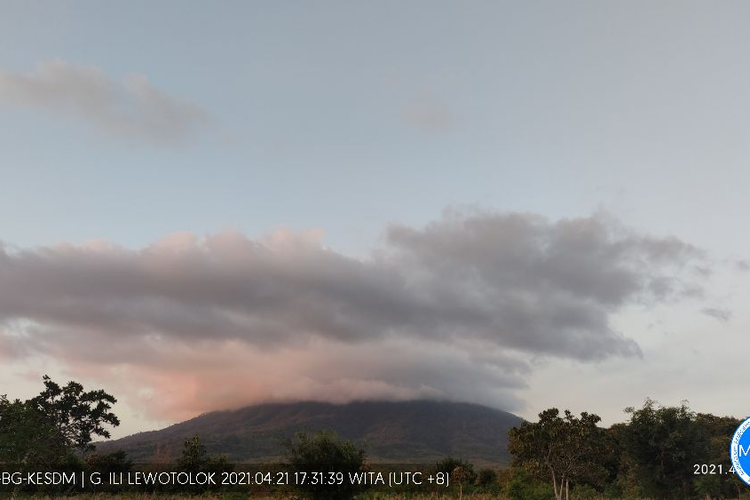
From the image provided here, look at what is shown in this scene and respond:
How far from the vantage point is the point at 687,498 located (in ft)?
204

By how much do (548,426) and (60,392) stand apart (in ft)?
229

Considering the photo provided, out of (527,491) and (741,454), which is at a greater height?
(741,454)

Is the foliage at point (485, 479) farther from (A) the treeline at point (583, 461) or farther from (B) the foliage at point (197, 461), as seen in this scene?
(B) the foliage at point (197, 461)

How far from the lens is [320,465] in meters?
37.6

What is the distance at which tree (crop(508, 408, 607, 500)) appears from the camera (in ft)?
191

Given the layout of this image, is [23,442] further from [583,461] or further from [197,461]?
[583,461]

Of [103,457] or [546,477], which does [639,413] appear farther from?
[103,457]

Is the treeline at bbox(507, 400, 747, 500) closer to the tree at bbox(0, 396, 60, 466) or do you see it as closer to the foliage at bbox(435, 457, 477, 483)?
the foliage at bbox(435, 457, 477, 483)

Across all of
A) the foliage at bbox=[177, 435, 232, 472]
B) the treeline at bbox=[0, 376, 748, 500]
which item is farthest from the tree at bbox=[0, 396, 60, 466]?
the foliage at bbox=[177, 435, 232, 472]

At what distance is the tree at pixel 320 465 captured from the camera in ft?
123

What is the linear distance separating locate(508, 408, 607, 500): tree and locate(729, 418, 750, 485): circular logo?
16638 millimetres

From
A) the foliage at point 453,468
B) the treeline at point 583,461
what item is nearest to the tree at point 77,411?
the treeline at point 583,461

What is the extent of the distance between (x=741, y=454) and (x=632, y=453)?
2386cm

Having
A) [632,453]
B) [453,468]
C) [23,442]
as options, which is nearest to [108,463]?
[23,442]
